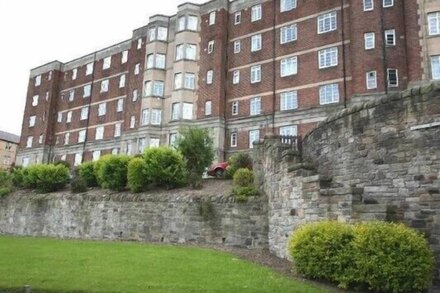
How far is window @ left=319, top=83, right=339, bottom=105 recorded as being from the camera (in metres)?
35.0

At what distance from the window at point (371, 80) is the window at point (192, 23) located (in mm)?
20385

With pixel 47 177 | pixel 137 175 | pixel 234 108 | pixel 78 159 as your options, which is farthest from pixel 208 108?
pixel 78 159

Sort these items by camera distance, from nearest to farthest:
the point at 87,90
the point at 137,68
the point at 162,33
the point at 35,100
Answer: the point at 162,33, the point at 137,68, the point at 87,90, the point at 35,100

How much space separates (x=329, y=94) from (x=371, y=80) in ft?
13.1

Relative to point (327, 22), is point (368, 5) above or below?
below

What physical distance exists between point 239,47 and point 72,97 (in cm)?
2804

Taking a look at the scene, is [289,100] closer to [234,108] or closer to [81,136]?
[234,108]

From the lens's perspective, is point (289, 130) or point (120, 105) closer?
point (289, 130)

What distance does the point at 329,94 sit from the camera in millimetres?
35406

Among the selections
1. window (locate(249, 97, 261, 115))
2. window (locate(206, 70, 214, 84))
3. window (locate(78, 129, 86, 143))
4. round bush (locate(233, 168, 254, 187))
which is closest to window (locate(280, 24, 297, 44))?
window (locate(249, 97, 261, 115))

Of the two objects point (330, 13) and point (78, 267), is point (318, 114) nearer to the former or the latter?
point (330, 13)

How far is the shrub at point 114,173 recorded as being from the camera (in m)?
25.3

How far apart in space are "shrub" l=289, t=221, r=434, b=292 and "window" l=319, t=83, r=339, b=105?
25582 millimetres

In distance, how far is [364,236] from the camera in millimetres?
9898
